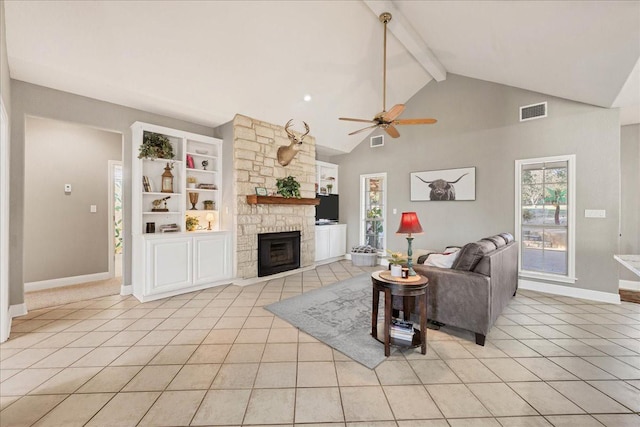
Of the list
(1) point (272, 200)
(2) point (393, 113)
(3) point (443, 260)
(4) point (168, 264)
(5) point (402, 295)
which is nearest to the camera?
(5) point (402, 295)

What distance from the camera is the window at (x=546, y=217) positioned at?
413 centimetres

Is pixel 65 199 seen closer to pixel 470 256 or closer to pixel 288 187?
pixel 288 187

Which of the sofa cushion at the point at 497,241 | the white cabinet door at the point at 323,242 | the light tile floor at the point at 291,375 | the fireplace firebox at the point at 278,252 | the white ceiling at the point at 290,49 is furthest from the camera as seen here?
the white cabinet door at the point at 323,242

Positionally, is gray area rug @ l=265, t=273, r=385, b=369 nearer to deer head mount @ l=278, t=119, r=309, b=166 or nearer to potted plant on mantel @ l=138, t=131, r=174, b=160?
deer head mount @ l=278, t=119, r=309, b=166

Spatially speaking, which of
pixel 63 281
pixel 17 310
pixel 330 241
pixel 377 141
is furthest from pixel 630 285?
pixel 63 281

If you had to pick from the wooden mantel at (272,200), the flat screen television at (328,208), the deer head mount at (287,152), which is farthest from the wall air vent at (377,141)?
the wooden mantel at (272,200)

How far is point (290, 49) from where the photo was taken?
3896 mm

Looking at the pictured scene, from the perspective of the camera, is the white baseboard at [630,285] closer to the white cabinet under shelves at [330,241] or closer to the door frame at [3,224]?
the white cabinet under shelves at [330,241]

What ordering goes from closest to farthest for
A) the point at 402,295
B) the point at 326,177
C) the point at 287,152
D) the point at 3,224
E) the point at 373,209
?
1. the point at 402,295
2. the point at 3,224
3. the point at 287,152
4. the point at 373,209
5. the point at 326,177

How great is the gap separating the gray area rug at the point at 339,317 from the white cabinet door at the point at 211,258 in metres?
1.40

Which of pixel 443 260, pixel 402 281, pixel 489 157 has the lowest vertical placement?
pixel 402 281

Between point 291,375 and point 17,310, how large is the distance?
3.57 m

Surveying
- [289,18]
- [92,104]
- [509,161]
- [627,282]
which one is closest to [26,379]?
[92,104]

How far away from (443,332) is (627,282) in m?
4.11
